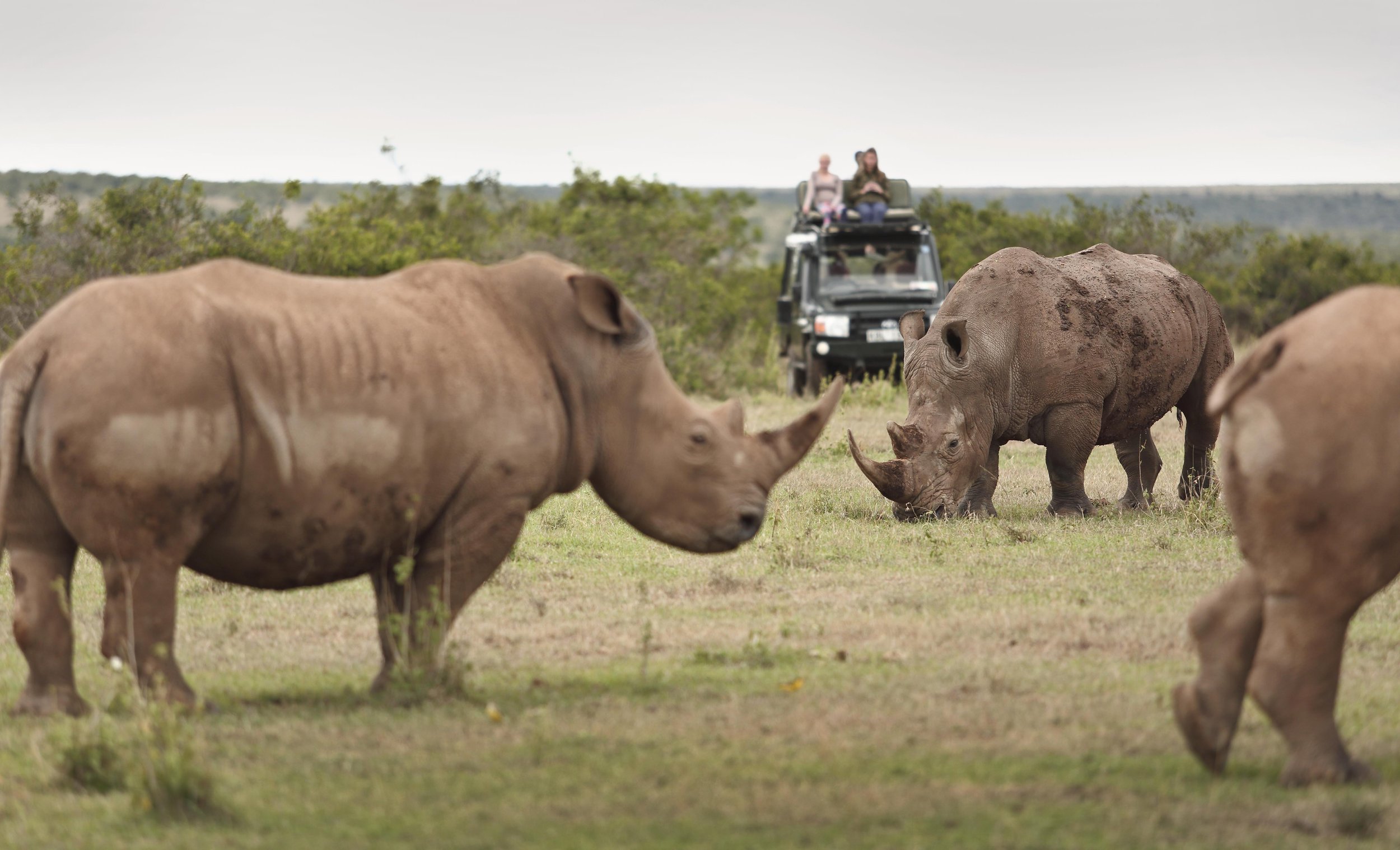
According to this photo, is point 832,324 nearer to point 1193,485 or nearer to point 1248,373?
point 1193,485

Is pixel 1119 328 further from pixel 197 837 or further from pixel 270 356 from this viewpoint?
pixel 197 837

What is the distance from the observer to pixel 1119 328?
457 inches

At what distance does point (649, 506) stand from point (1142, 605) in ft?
9.66

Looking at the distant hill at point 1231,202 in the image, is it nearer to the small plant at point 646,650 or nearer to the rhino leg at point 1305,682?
the small plant at point 646,650

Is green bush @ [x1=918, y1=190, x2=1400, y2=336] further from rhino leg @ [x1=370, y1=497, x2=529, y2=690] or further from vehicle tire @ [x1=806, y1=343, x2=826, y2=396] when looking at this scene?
rhino leg @ [x1=370, y1=497, x2=529, y2=690]

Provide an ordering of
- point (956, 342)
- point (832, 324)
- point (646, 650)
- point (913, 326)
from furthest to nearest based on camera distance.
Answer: point (832, 324), point (913, 326), point (956, 342), point (646, 650)

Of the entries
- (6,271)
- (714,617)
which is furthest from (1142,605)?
(6,271)

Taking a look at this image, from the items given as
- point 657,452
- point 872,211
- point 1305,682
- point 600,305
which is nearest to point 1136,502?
point 657,452

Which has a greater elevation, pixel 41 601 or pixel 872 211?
pixel 872 211

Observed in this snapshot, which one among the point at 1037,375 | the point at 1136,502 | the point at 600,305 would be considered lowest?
the point at 1136,502

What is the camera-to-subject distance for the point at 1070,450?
11469 mm

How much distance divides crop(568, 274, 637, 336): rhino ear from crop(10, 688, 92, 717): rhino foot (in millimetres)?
2215

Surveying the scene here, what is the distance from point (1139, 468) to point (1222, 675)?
7.31 meters

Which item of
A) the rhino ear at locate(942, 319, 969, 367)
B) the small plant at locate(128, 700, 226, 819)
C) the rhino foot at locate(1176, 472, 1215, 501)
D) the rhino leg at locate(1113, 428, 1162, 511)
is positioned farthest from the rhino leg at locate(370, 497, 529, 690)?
the rhino foot at locate(1176, 472, 1215, 501)
